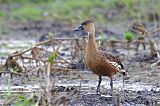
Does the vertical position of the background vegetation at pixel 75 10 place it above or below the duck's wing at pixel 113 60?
above

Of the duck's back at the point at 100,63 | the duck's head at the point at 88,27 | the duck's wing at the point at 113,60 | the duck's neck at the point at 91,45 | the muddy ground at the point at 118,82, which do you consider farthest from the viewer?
the duck's head at the point at 88,27

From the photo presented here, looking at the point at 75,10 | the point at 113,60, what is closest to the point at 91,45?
the point at 113,60

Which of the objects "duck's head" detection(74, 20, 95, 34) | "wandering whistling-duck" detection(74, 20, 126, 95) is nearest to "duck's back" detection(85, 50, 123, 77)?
"wandering whistling-duck" detection(74, 20, 126, 95)

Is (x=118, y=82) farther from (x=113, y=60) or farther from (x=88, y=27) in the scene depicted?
(x=88, y=27)

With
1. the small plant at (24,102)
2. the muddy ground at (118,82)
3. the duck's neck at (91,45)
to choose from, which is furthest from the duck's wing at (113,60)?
the small plant at (24,102)

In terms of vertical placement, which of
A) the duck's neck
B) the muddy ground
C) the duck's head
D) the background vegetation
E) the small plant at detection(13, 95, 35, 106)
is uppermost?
the background vegetation

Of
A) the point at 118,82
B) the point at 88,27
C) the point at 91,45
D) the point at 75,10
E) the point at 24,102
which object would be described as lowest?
the point at 24,102

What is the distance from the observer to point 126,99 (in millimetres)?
7898

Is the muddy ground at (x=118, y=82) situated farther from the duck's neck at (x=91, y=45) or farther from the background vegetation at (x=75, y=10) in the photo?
the background vegetation at (x=75, y=10)

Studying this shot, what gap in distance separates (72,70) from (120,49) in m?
3.61

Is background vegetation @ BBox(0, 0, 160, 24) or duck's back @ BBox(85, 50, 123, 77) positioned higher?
background vegetation @ BBox(0, 0, 160, 24)

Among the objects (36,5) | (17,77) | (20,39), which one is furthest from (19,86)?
(36,5)

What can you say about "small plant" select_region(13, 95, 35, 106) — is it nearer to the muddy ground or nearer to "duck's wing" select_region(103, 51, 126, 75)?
the muddy ground

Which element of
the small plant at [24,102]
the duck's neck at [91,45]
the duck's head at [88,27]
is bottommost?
the small plant at [24,102]
